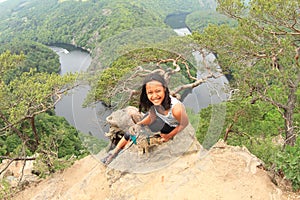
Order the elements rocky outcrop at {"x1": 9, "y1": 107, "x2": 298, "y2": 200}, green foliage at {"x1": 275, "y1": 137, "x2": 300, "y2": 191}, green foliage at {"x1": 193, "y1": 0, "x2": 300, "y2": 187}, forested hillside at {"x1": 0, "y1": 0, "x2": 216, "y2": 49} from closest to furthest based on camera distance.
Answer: rocky outcrop at {"x1": 9, "y1": 107, "x2": 298, "y2": 200} < green foliage at {"x1": 275, "y1": 137, "x2": 300, "y2": 191} < green foliage at {"x1": 193, "y1": 0, "x2": 300, "y2": 187} < forested hillside at {"x1": 0, "y1": 0, "x2": 216, "y2": 49}

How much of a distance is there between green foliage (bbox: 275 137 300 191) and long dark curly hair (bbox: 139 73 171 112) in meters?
2.15

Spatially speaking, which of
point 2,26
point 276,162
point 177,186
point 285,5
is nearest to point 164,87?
point 177,186

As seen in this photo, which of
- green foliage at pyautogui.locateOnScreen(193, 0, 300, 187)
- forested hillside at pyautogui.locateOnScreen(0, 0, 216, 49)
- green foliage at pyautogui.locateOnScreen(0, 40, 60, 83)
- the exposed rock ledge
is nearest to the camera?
the exposed rock ledge

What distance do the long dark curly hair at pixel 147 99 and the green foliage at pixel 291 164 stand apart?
2.15 meters

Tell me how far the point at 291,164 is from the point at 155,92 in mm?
2330

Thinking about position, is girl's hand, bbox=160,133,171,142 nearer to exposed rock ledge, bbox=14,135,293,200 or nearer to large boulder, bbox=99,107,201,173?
large boulder, bbox=99,107,201,173

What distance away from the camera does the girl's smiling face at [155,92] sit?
2077 millimetres

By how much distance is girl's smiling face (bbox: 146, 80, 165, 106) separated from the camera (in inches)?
81.8

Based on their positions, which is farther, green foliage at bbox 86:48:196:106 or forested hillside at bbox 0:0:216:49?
forested hillside at bbox 0:0:216:49

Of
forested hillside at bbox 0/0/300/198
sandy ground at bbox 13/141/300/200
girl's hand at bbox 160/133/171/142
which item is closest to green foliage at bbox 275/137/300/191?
forested hillside at bbox 0/0/300/198

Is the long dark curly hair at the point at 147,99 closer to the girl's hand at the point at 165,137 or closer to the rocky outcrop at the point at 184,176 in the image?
the girl's hand at the point at 165,137

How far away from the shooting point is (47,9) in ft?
178

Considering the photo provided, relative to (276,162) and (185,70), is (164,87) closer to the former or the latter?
(185,70)

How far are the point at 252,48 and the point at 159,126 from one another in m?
4.09
